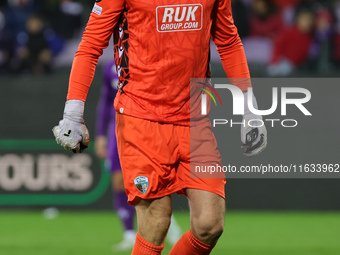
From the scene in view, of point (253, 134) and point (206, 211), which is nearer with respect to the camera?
point (206, 211)

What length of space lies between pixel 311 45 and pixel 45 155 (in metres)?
3.67

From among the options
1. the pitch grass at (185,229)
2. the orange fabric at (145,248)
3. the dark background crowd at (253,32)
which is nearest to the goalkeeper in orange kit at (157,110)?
the orange fabric at (145,248)

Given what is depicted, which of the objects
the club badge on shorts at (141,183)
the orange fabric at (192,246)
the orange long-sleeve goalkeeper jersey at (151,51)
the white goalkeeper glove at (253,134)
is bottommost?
the orange fabric at (192,246)

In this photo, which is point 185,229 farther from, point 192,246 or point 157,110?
point 157,110

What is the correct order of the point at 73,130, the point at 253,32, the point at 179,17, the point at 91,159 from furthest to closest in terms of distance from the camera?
1. the point at 253,32
2. the point at 91,159
3. the point at 179,17
4. the point at 73,130

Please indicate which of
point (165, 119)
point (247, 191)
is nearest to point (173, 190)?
point (165, 119)

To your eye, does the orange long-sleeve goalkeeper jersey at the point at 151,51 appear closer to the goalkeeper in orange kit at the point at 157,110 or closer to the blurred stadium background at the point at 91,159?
the goalkeeper in orange kit at the point at 157,110

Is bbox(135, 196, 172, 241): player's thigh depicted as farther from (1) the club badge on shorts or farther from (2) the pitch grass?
(2) the pitch grass

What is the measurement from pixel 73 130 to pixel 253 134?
101 centimetres

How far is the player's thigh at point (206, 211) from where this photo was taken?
385cm

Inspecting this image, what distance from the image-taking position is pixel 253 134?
4.13 metres

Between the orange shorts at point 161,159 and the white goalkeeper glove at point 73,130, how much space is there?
26 cm

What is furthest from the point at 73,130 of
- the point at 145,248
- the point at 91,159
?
the point at 91,159

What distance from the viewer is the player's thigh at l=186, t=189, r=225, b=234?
3.85 meters
